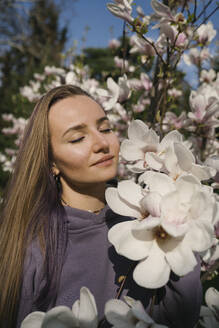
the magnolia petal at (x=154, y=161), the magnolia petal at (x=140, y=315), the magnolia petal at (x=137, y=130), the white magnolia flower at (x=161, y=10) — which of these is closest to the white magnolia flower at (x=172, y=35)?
the white magnolia flower at (x=161, y=10)

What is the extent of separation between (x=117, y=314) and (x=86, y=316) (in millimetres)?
79

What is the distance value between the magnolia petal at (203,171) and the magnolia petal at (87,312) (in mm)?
363

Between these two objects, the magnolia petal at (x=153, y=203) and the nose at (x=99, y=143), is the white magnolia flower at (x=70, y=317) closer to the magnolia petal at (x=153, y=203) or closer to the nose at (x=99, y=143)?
the magnolia petal at (x=153, y=203)

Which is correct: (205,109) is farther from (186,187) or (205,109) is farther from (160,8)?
(186,187)

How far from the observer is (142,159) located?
875 millimetres

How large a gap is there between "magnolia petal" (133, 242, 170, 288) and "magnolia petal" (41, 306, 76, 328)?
0.16 meters

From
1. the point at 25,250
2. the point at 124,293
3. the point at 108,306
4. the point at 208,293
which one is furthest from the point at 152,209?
the point at 25,250

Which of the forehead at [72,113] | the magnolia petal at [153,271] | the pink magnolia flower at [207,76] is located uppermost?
the pink magnolia flower at [207,76]

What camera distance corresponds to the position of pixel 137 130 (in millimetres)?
827

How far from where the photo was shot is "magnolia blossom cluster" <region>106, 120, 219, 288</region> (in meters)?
0.56

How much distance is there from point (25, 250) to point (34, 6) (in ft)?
49.1

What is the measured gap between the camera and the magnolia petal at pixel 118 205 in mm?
668

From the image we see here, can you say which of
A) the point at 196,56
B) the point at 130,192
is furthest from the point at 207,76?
the point at 130,192

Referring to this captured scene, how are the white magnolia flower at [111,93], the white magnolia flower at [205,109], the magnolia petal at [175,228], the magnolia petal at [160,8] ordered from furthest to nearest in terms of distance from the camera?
the white magnolia flower at [111,93] < the white magnolia flower at [205,109] < the magnolia petal at [160,8] < the magnolia petal at [175,228]
